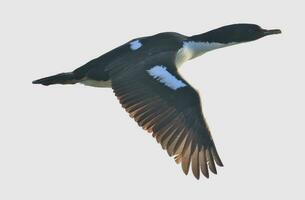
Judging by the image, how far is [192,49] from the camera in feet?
44.1

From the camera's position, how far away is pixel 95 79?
1299cm

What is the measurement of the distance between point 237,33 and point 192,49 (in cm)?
65

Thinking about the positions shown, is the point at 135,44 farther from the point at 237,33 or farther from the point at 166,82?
the point at 237,33

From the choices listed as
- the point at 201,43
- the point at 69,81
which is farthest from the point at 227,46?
the point at 69,81

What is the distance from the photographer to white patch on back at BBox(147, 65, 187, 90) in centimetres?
1234

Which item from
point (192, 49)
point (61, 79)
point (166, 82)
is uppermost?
point (61, 79)

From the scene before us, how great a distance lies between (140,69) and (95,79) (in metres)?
0.60

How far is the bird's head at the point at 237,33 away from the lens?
1361 centimetres

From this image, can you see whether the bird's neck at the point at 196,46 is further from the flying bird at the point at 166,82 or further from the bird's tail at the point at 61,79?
the bird's tail at the point at 61,79

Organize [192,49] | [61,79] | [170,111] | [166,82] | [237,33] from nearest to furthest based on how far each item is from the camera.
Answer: [170,111], [166,82], [61,79], [192,49], [237,33]

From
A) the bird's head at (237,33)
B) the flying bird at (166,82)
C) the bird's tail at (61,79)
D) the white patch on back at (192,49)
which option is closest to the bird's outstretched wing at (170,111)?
the flying bird at (166,82)

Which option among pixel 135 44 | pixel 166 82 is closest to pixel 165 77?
pixel 166 82

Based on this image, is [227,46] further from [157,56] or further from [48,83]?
[48,83]

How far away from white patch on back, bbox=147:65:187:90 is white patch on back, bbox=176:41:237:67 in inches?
22.1
